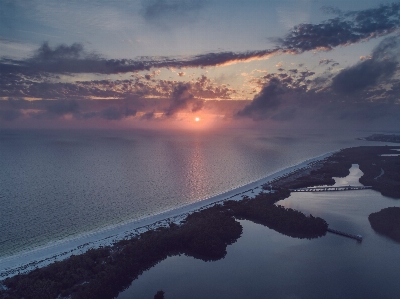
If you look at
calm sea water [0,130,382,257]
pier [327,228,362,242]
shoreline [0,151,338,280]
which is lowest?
calm sea water [0,130,382,257]

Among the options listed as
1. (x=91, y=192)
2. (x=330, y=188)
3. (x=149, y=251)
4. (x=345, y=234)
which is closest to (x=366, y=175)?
(x=330, y=188)

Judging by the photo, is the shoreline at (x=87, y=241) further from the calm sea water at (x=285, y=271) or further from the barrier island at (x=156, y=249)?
the calm sea water at (x=285, y=271)

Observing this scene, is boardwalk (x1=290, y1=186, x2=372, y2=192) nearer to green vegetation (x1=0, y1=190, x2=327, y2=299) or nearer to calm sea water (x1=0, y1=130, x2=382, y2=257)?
calm sea water (x1=0, y1=130, x2=382, y2=257)

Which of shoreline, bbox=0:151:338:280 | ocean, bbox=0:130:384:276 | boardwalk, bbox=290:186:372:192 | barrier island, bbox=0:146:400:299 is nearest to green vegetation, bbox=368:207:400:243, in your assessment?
barrier island, bbox=0:146:400:299

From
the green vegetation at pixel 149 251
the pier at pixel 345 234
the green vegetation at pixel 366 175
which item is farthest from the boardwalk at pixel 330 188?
the pier at pixel 345 234

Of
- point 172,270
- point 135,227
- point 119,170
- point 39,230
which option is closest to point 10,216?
point 39,230

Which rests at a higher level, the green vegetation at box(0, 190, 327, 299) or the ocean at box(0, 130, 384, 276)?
the green vegetation at box(0, 190, 327, 299)
